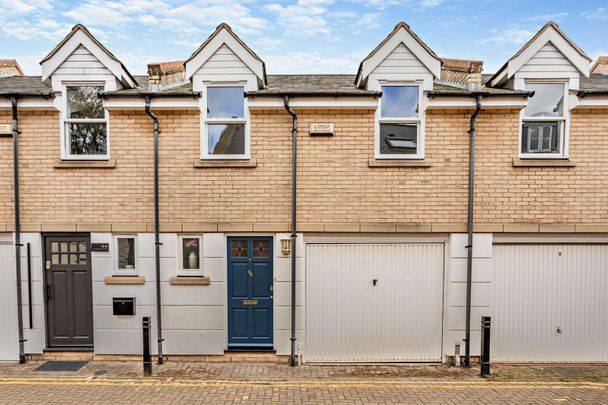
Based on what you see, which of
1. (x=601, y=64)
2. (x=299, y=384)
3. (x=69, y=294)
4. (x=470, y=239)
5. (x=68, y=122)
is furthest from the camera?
(x=601, y=64)

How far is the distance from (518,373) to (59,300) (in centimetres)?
931

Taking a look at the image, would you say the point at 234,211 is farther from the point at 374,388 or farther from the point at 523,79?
the point at 523,79

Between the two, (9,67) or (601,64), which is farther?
(9,67)

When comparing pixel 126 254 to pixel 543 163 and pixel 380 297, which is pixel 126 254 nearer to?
pixel 380 297

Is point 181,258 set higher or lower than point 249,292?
higher

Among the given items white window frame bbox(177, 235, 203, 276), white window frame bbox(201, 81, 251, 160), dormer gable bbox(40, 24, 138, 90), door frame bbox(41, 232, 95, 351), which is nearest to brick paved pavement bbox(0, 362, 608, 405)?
door frame bbox(41, 232, 95, 351)

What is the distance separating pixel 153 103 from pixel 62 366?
5.48m

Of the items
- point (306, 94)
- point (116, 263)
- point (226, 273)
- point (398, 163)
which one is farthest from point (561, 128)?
point (116, 263)

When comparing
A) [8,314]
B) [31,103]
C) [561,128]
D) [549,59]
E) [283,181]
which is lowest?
[8,314]

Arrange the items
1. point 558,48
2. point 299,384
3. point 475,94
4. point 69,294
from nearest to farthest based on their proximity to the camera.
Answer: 1. point 299,384
2. point 475,94
3. point 558,48
4. point 69,294

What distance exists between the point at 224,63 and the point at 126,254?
439 centimetres

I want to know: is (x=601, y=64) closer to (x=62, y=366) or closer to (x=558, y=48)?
(x=558, y=48)

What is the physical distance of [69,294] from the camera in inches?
274

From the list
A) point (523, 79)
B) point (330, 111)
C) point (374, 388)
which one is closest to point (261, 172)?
point (330, 111)
